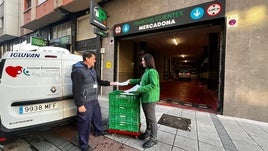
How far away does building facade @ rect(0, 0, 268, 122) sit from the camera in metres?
3.99

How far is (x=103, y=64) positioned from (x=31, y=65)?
5.18 m

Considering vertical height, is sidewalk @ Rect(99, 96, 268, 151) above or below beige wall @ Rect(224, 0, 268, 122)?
below

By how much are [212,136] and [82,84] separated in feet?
10.2

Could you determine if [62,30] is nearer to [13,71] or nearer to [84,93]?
[13,71]

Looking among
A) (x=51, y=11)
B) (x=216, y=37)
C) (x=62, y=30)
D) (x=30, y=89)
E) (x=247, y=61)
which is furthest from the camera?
(x=62, y=30)

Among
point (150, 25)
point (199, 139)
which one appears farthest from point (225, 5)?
point (199, 139)

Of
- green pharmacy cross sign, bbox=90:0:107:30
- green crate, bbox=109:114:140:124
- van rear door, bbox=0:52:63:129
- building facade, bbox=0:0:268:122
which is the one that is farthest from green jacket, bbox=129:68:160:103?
green pharmacy cross sign, bbox=90:0:107:30

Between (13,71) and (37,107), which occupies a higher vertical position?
(13,71)

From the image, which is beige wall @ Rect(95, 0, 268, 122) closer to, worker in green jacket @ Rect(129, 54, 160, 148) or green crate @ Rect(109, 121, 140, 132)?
worker in green jacket @ Rect(129, 54, 160, 148)

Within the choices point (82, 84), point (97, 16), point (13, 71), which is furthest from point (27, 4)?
point (82, 84)

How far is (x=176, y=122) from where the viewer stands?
3883mm

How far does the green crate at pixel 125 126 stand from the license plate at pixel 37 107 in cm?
126

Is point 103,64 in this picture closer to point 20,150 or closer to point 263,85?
point 20,150

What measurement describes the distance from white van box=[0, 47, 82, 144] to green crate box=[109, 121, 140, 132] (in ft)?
3.13
